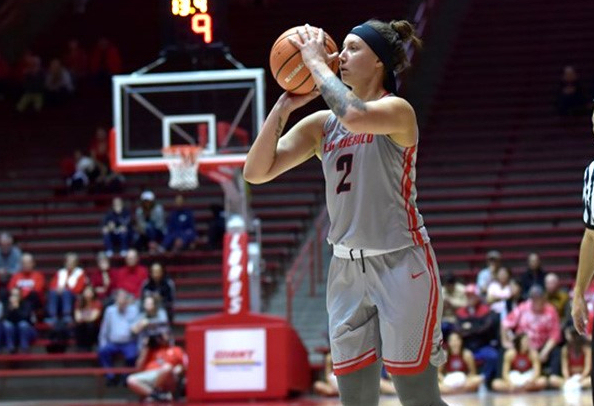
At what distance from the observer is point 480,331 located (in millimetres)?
14961

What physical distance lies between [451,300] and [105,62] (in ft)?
33.6

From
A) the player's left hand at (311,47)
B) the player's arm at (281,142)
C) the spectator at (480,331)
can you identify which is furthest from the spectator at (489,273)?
the player's left hand at (311,47)

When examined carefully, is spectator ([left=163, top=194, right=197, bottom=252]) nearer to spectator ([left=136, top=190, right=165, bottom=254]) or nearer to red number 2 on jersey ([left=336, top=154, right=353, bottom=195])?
spectator ([left=136, top=190, right=165, bottom=254])

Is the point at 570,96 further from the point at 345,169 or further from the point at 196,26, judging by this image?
the point at 345,169

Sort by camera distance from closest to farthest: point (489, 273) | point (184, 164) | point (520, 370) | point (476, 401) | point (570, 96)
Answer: point (476, 401), point (520, 370), point (184, 164), point (489, 273), point (570, 96)

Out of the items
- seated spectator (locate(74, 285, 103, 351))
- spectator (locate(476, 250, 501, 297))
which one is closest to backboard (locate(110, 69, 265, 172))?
seated spectator (locate(74, 285, 103, 351))

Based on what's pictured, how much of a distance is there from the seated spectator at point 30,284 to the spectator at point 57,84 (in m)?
5.99

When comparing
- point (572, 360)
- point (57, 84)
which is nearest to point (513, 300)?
point (572, 360)

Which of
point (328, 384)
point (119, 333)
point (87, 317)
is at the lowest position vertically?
point (328, 384)

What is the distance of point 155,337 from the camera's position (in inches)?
605

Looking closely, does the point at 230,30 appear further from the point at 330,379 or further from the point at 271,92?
the point at 330,379

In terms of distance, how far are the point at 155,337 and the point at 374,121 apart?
11.1m

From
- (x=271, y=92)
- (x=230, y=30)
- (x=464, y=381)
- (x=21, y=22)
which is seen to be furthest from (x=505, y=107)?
(x=21, y=22)

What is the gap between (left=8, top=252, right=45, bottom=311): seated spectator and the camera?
1697 centimetres
